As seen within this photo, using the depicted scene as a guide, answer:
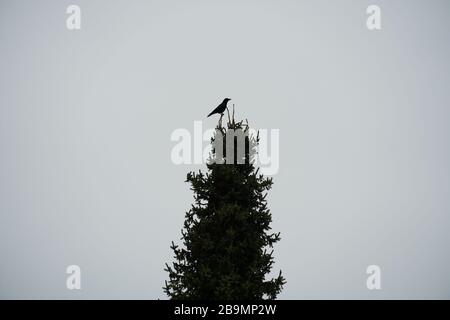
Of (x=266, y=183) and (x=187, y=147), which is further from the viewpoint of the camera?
(x=187, y=147)

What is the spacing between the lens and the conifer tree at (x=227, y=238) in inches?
495

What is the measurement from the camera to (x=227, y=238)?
1289 cm

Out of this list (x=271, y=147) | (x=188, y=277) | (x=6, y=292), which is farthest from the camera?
Answer: (x=6, y=292)

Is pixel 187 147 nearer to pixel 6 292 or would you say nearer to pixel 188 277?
pixel 188 277

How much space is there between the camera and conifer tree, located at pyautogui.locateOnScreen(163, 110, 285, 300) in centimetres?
1257
